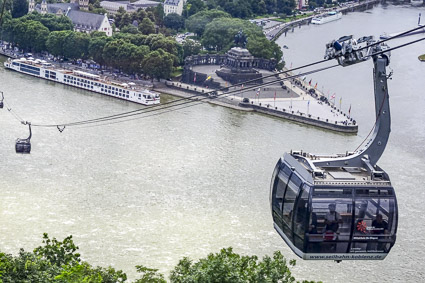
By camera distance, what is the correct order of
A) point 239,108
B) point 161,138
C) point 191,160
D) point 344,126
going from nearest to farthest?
point 191,160 → point 161,138 → point 344,126 → point 239,108

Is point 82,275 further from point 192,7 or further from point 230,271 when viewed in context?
point 192,7

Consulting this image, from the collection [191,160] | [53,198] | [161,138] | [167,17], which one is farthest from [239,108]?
[167,17]

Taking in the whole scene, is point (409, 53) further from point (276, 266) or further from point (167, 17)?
point (276, 266)

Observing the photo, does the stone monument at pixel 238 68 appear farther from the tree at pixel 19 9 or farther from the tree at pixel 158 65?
the tree at pixel 19 9

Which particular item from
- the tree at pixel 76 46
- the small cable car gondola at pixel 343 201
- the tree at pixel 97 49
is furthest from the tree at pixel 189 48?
the small cable car gondola at pixel 343 201

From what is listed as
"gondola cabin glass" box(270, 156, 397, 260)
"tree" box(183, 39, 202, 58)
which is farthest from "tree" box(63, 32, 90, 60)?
"gondola cabin glass" box(270, 156, 397, 260)

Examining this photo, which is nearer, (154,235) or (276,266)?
(276,266)
